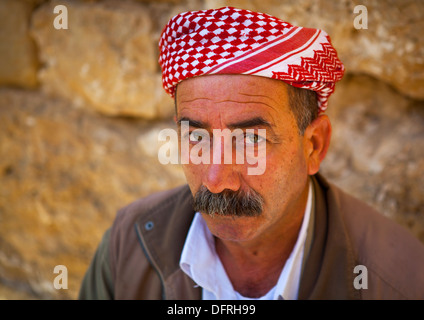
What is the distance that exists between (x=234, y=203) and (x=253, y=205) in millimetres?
69

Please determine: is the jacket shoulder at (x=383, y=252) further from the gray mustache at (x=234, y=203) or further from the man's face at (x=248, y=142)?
the gray mustache at (x=234, y=203)

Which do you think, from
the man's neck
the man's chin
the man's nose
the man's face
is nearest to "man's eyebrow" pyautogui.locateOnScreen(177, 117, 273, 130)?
the man's face

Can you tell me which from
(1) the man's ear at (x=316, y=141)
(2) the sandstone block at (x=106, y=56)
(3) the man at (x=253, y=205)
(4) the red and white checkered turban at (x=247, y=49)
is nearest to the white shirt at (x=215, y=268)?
(3) the man at (x=253, y=205)

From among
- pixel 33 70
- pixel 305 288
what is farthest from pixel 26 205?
pixel 305 288

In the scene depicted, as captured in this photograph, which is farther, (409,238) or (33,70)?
(33,70)

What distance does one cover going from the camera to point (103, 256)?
6.68ft

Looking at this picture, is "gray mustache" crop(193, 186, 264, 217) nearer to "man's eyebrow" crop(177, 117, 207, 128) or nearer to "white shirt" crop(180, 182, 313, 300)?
"man's eyebrow" crop(177, 117, 207, 128)

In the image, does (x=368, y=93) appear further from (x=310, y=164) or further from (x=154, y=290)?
(x=154, y=290)

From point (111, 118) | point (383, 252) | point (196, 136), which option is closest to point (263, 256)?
point (383, 252)

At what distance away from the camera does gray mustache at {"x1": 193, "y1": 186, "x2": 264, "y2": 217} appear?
59.7 inches

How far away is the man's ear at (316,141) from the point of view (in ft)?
5.51

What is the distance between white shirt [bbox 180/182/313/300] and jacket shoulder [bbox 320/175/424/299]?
19 centimetres
